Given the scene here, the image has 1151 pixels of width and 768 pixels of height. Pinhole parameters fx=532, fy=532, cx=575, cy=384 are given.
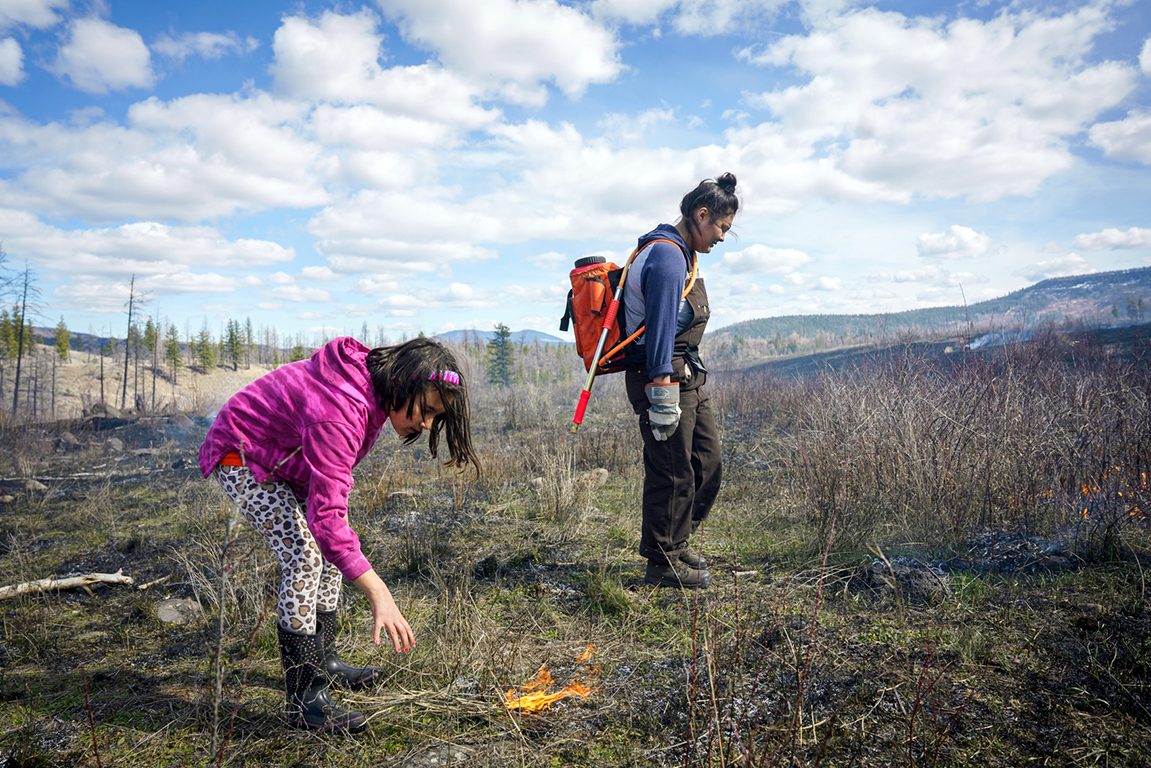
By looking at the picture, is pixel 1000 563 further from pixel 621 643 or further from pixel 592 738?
pixel 592 738

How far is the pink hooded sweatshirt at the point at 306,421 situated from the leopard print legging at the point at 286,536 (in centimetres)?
5

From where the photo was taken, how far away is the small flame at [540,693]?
204 centimetres

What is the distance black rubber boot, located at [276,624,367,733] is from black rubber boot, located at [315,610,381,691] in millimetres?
96

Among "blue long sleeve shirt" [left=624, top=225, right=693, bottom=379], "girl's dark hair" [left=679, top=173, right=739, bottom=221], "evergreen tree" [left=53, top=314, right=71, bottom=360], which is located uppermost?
"evergreen tree" [left=53, top=314, right=71, bottom=360]

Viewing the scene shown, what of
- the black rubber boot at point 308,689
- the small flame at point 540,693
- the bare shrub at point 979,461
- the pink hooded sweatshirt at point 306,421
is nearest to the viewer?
the pink hooded sweatshirt at point 306,421

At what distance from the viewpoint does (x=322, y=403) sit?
1.71 meters

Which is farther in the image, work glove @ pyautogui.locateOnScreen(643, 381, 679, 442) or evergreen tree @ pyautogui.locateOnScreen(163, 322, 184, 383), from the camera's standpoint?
evergreen tree @ pyautogui.locateOnScreen(163, 322, 184, 383)

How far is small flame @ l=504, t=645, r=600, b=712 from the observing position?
6.69 ft

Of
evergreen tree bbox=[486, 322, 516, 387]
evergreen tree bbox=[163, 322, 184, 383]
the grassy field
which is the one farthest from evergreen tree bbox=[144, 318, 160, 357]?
the grassy field

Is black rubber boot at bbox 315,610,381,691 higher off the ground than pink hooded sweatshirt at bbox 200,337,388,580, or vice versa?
pink hooded sweatshirt at bbox 200,337,388,580

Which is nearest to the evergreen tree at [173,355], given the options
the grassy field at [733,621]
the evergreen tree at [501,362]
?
the evergreen tree at [501,362]

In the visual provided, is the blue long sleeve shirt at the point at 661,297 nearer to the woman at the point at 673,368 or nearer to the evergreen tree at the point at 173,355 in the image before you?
A: the woman at the point at 673,368

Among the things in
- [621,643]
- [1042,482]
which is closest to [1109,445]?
[1042,482]

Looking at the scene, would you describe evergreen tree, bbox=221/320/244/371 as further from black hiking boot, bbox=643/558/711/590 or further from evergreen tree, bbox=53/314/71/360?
black hiking boot, bbox=643/558/711/590
